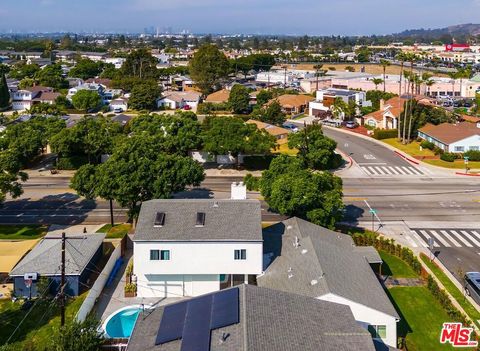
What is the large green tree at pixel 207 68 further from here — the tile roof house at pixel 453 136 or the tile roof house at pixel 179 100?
the tile roof house at pixel 453 136

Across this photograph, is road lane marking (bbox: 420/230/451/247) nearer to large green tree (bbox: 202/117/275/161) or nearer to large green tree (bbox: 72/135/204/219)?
large green tree (bbox: 72/135/204/219)

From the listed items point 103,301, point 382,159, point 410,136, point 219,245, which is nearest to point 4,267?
point 103,301

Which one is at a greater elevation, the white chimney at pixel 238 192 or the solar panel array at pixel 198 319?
the white chimney at pixel 238 192

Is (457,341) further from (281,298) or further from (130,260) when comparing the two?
(130,260)

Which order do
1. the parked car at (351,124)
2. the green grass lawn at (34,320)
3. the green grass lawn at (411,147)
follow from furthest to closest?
the parked car at (351,124), the green grass lawn at (411,147), the green grass lawn at (34,320)

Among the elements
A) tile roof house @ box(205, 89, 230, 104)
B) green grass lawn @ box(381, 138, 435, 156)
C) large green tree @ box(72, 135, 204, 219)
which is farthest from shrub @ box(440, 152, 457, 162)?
tile roof house @ box(205, 89, 230, 104)

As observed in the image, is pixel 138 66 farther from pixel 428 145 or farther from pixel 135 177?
pixel 135 177

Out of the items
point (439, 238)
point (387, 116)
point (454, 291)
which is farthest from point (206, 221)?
point (387, 116)

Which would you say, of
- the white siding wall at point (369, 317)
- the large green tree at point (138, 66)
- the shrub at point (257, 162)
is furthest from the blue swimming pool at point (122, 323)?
the large green tree at point (138, 66)
